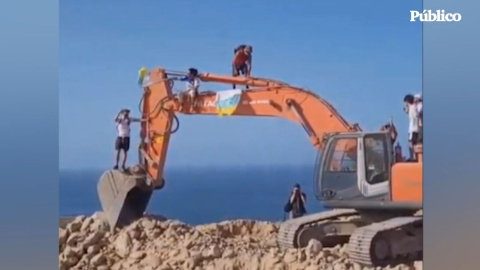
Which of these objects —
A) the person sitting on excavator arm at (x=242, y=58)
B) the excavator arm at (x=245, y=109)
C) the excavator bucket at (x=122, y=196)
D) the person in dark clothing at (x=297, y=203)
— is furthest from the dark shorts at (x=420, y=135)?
the excavator bucket at (x=122, y=196)

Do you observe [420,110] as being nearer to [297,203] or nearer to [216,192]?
[297,203]

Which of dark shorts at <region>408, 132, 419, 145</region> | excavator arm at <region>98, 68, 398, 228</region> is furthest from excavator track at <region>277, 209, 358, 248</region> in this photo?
dark shorts at <region>408, 132, 419, 145</region>

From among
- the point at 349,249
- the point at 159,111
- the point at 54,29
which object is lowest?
the point at 349,249

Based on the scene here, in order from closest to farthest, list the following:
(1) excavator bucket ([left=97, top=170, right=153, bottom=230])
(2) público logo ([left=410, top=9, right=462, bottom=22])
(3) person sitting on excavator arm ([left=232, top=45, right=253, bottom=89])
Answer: (2) público logo ([left=410, top=9, right=462, bottom=22]) < (3) person sitting on excavator arm ([left=232, top=45, right=253, bottom=89]) < (1) excavator bucket ([left=97, top=170, right=153, bottom=230])

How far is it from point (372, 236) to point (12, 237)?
1.66 m

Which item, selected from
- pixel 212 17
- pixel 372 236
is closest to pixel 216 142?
pixel 212 17

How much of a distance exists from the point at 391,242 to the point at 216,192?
84 cm

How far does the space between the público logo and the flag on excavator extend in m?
0.89

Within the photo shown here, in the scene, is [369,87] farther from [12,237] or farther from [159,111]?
[12,237]

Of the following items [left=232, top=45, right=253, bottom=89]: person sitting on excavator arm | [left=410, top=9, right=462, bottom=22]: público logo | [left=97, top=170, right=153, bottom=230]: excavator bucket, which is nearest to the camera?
[left=410, top=9, right=462, bottom=22]: público logo

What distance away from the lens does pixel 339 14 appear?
4.04m

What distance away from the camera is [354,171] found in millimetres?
4133

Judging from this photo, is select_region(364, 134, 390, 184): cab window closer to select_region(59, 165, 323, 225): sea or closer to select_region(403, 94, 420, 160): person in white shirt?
select_region(403, 94, 420, 160): person in white shirt

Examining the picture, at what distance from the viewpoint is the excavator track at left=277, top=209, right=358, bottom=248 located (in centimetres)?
412
